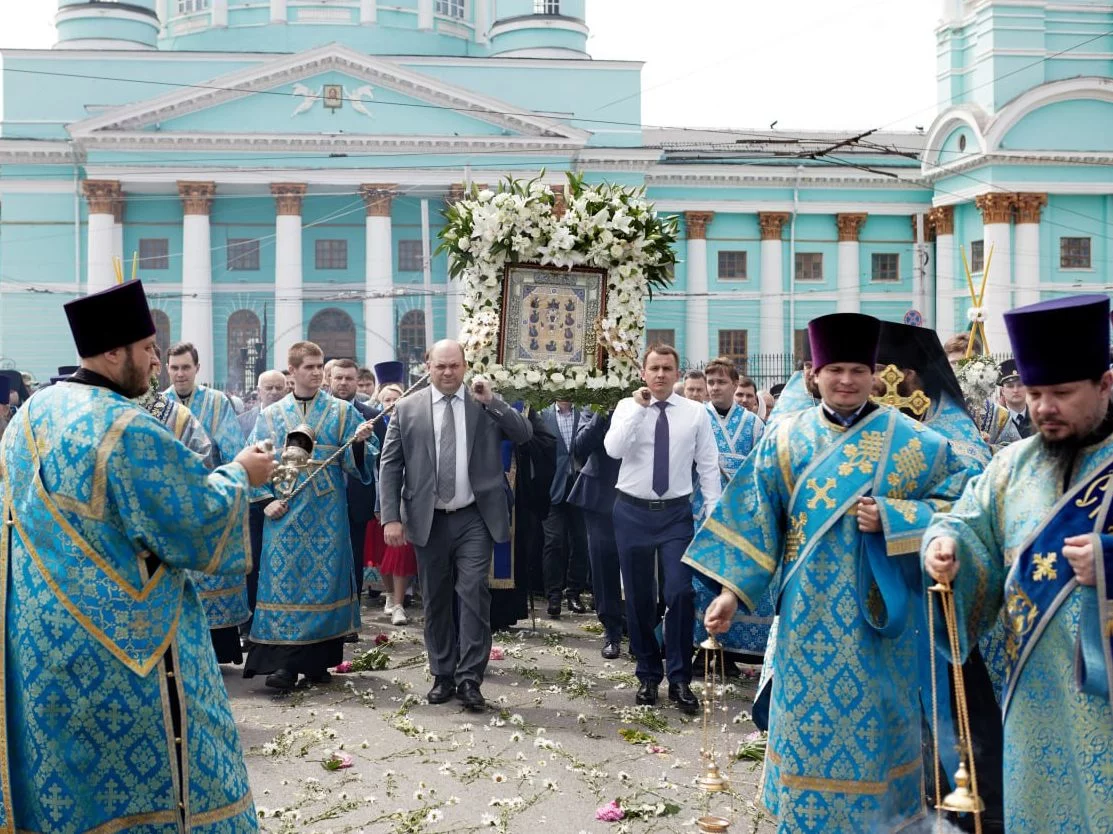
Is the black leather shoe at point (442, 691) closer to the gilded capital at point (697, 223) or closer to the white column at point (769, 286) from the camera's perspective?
the gilded capital at point (697, 223)

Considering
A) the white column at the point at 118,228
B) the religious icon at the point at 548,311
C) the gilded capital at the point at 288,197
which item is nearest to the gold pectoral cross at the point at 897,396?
the religious icon at the point at 548,311

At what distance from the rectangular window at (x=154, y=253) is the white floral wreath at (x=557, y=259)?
33.9 meters

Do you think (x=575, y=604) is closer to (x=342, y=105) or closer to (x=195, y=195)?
(x=195, y=195)

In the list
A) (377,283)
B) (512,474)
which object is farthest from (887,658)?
(377,283)

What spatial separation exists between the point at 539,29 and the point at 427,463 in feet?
128

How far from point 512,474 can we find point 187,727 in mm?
6223

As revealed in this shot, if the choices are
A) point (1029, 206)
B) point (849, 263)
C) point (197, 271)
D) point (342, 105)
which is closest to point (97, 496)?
point (197, 271)

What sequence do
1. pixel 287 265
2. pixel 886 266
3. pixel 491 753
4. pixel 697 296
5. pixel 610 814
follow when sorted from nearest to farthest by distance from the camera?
pixel 610 814, pixel 491 753, pixel 287 265, pixel 697 296, pixel 886 266

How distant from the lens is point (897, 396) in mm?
5863

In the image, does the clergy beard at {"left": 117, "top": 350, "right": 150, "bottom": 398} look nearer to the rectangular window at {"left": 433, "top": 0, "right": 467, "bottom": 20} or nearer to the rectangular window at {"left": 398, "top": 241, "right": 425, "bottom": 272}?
the rectangular window at {"left": 398, "top": 241, "right": 425, "bottom": 272}

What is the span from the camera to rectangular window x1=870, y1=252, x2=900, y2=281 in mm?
42812

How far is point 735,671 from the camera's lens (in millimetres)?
8750

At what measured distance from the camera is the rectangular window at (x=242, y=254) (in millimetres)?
41000

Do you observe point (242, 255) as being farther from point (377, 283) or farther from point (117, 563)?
point (117, 563)
